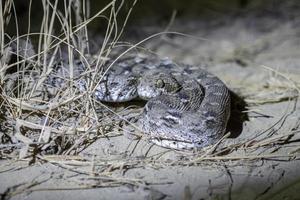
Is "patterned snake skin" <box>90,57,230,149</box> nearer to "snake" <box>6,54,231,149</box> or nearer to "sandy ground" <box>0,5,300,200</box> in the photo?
"snake" <box>6,54,231,149</box>

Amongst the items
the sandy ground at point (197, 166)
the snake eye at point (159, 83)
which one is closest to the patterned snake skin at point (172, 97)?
the snake eye at point (159, 83)

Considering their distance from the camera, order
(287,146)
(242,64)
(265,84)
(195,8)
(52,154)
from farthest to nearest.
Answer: (195,8), (242,64), (265,84), (287,146), (52,154)

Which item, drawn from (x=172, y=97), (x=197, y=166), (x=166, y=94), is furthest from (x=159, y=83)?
(x=197, y=166)

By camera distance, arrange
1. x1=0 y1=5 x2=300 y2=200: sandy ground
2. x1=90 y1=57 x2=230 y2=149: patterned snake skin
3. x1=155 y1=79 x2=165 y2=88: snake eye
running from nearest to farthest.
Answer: x1=0 y1=5 x2=300 y2=200: sandy ground, x1=90 y1=57 x2=230 y2=149: patterned snake skin, x1=155 y1=79 x2=165 y2=88: snake eye

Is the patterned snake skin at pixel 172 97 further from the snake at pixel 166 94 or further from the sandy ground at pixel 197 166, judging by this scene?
the sandy ground at pixel 197 166

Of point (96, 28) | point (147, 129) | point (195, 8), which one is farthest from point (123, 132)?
point (195, 8)

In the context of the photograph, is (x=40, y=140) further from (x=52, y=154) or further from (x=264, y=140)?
(x=264, y=140)

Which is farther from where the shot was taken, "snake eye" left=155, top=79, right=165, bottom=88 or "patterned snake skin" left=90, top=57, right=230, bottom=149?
"snake eye" left=155, top=79, right=165, bottom=88

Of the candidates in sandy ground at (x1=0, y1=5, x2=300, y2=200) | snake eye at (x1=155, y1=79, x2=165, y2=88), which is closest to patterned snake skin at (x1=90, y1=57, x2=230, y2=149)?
snake eye at (x1=155, y1=79, x2=165, y2=88)
